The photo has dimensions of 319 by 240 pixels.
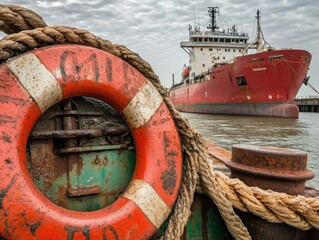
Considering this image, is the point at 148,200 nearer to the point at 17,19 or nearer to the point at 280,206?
the point at 280,206

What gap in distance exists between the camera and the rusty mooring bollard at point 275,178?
120 centimetres

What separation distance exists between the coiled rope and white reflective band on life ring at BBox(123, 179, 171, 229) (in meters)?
0.10

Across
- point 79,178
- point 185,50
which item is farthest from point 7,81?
point 185,50

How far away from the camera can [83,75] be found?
1007mm

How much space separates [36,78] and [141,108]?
414 millimetres

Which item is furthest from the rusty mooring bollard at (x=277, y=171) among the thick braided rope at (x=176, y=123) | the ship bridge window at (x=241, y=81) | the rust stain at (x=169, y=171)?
the ship bridge window at (x=241, y=81)

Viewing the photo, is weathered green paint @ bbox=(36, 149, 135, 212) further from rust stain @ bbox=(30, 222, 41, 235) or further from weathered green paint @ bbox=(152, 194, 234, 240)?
weathered green paint @ bbox=(152, 194, 234, 240)

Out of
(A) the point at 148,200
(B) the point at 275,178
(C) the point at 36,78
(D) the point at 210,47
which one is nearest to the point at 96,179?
(A) the point at 148,200

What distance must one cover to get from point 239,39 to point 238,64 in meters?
9.71

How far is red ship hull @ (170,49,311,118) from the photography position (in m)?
12.5

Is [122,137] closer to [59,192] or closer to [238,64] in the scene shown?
[59,192]

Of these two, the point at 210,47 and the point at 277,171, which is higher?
the point at 210,47

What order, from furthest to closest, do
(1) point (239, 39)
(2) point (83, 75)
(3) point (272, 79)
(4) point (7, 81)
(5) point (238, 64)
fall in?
(1) point (239, 39), (5) point (238, 64), (3) point (272, 79), (2) point (83, 75), (4) point (7, 81)

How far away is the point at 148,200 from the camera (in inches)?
40.8
